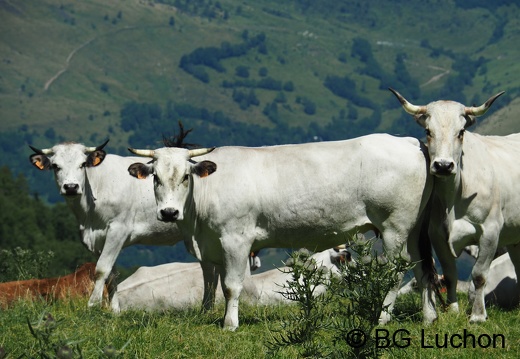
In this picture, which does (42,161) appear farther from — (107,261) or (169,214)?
(169,214)

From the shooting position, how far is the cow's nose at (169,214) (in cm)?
1573

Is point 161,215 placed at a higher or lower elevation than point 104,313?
higher

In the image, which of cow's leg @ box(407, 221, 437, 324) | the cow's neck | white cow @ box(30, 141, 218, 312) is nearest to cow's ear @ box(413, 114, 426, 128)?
cow's leg @ box(407, 221, 437, 324)

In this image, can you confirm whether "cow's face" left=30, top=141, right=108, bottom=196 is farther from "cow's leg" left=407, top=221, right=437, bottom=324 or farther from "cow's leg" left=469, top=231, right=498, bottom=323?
"cow's leg" left=469, top=231, right=498, bottom=323

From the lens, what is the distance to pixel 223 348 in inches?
531

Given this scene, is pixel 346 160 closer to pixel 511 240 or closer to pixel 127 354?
pixel 511 240

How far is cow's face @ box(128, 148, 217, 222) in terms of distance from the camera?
623 inches

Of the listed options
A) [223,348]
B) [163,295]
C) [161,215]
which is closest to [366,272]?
[223,348]

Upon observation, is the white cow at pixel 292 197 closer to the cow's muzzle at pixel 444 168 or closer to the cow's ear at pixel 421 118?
the cow's ear at pixel 421 118

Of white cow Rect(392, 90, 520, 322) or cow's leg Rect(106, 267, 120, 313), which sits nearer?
white cow Rect(392, 90, 520, 322)

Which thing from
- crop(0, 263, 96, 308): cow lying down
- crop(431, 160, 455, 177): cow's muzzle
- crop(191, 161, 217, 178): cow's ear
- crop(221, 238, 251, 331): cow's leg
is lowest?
crop(0, 263, 96, 308): cow lying down

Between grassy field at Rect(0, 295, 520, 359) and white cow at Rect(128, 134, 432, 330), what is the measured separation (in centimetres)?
87

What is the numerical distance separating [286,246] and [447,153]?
294 cm

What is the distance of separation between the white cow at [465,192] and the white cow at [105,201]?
20.7 ft
